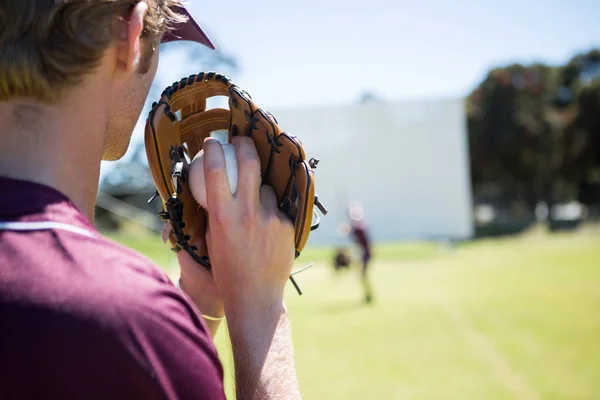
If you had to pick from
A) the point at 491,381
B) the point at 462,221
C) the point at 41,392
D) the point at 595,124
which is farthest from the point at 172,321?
the point at 595,124

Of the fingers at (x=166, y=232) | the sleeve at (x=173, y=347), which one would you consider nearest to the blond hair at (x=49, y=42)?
the sleeve at (x=173, y=347)

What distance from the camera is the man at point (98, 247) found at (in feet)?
2.79

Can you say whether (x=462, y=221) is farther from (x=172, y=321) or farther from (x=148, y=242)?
(x=172, y=321)

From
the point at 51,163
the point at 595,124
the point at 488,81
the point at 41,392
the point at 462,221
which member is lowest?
the point at 462,221

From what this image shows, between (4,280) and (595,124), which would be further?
(595,124)

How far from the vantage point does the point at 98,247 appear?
37.3 inches

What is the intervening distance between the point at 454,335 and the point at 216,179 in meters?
9.00

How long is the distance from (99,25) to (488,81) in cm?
5159

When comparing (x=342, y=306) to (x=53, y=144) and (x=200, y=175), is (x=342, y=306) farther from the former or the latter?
(x=53, y=144)

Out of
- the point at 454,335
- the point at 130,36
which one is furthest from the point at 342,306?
the point at 130,36

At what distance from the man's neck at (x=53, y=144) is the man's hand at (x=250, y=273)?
27 cm

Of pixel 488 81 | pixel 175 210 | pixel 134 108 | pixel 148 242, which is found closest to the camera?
pixel 134 108

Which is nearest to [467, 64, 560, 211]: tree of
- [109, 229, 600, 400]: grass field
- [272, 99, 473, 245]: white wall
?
[272, 99, 473, 245]: white wall

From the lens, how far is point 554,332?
9.48 metres
